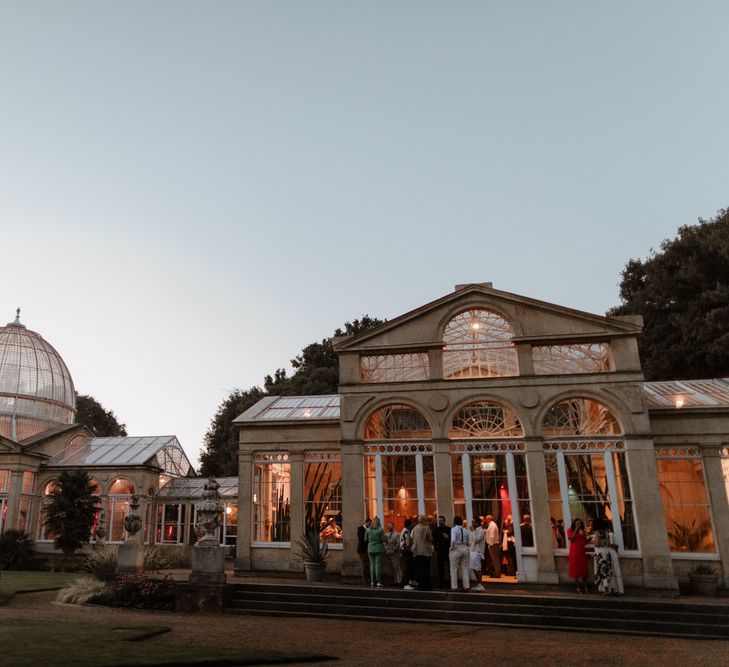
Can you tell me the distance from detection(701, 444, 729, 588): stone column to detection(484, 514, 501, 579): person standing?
5615 millimetres

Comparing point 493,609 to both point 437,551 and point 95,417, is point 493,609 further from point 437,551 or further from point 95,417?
point 95,417

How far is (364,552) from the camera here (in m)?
14.5

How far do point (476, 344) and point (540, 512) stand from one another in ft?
16.3

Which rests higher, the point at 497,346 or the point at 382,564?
A: the point at 497,346

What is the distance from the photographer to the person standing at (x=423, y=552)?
13.0m

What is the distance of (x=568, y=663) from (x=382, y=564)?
24.8 feet

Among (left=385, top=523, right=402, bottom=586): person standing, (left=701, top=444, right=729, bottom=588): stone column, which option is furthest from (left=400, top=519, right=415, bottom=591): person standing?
(left=701, top=444, right=729, bottom=588): stone column

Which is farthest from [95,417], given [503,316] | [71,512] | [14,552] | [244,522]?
[503,316]

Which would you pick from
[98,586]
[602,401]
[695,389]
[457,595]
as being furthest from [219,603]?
[695,389]

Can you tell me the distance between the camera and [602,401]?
1499 centimetres

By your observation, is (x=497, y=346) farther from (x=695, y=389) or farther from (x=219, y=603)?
(x=219, y=603)

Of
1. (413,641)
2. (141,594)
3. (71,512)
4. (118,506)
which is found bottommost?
(413,641)

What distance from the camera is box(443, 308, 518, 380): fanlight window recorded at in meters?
16.3

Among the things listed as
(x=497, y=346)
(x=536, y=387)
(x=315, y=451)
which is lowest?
(x=315, y=451)
